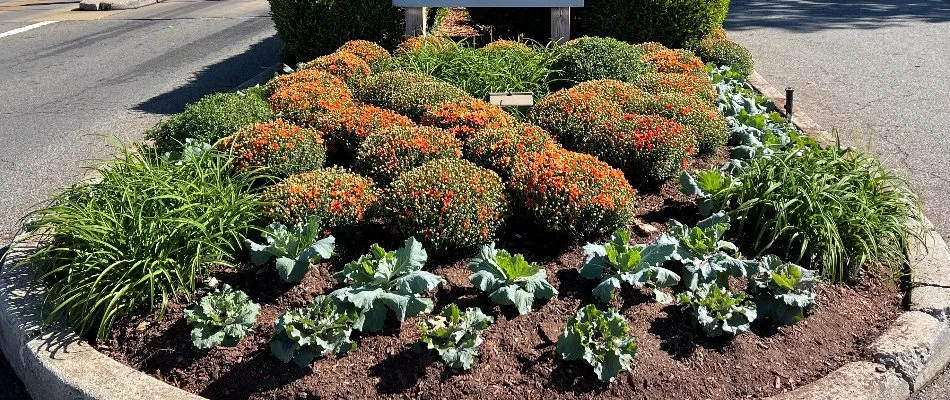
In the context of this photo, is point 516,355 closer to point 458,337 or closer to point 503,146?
point 458,337

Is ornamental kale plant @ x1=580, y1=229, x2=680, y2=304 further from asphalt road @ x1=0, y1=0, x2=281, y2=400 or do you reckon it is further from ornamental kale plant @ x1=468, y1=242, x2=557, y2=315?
asphalt road @ x1=0, y1=0, x2=281, y2=400

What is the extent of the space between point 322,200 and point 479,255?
84 centimetres

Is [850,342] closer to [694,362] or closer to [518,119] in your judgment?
[694,362]

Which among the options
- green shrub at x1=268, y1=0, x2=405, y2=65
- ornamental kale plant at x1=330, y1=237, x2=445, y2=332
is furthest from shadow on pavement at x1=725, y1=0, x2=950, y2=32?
ornamental kale plant at x1=330, y1=237, x2=445, y2=332

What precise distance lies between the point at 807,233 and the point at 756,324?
27.9 inches

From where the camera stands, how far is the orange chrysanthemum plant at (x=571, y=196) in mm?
3947

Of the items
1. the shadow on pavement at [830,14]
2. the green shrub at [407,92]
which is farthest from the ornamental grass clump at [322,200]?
the shadow on pavement at [830,14]

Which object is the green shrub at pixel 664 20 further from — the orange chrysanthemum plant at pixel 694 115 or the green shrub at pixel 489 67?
the orange chrysanthemum plant at pixel 694 115

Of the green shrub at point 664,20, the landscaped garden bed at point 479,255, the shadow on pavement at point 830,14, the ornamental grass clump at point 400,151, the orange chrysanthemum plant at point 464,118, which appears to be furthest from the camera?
the shadow on pavement at point 830,14

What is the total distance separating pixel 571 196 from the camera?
155 inches

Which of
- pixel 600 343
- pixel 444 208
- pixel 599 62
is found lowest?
pixel 600 343

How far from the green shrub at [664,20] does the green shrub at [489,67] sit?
1.58 m

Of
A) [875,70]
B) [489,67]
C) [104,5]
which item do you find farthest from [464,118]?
[104,5]

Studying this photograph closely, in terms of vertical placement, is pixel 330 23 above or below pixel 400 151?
above
